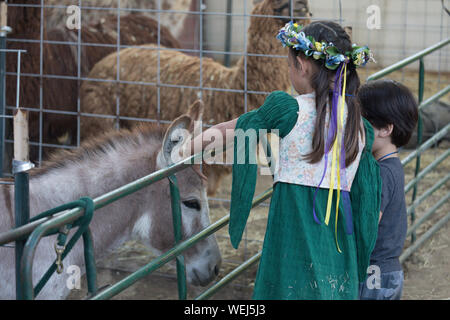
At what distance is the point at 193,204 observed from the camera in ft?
9.09

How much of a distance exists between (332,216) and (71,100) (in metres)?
3.87

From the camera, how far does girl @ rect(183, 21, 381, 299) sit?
6.49 feet

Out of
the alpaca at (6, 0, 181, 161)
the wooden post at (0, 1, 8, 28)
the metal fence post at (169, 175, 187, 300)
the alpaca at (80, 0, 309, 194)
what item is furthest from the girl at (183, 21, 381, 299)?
the wooden post at (0, 1, 8, 28)

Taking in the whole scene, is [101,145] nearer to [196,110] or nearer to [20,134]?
[196,110]

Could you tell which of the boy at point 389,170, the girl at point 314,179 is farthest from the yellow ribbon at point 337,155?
the boy at point 389,170

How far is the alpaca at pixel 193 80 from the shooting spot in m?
4.64

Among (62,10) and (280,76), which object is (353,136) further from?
(62,10)

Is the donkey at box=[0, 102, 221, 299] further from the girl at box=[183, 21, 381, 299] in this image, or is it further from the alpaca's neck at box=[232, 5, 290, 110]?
the alpaca's neck at box=[232, 5, 290, 110]

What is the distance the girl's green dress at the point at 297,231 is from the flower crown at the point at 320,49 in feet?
0.55

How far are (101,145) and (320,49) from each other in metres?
1.23

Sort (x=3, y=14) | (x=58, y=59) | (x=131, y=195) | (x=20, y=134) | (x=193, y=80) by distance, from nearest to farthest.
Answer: (x=20, y=134) < (x=131, y=195) < (x=3, y=14) < (x=193, y=80) < (x=58, y=59)

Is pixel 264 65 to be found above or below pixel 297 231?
above

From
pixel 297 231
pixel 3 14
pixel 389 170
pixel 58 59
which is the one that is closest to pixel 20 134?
pixel 297 231
